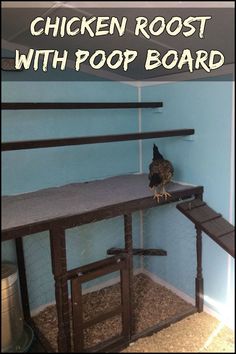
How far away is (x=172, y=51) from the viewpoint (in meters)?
0.80

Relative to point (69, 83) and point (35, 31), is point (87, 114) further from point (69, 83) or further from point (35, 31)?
point (35, 31)

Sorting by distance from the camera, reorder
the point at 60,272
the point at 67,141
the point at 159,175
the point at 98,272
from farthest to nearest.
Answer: the point at 159,175 → the point at 98,272 → the point at 60,272 → the point at 67,141

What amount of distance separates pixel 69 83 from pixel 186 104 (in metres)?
0.70

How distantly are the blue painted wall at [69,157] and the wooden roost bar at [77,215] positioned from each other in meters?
0.11

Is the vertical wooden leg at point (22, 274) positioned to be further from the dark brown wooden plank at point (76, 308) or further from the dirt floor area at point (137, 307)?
the dark brown wooden plank at point (76, 308)

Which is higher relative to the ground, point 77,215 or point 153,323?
point 77,215

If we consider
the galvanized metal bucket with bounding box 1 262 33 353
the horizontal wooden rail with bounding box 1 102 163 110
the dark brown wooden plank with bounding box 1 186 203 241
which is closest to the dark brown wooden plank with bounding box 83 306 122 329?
the dark brown wooden plank with bounding box 1 186 203 241

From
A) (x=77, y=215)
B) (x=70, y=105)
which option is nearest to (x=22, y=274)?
(x=77, y=215)

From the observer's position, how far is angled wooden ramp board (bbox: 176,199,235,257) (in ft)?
4.45

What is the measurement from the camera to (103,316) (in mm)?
1314

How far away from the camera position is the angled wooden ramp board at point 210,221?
136cm

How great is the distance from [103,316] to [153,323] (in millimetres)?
271

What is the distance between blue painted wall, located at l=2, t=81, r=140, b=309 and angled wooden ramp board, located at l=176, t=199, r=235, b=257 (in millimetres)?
565

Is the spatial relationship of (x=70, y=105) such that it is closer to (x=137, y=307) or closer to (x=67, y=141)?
(x=67, y=141)
